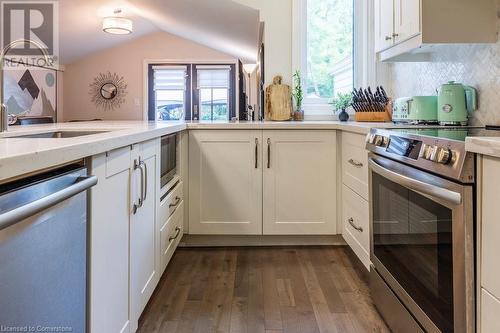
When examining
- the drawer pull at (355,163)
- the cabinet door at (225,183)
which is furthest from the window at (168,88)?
the drawer pull at (355,163)

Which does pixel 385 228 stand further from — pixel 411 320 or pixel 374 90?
pixel 374 90

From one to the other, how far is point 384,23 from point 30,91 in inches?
253

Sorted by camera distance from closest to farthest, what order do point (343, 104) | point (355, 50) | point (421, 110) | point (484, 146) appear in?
point (484, 146) < point (421, 110) < point (343, 104) < point (355, 50)

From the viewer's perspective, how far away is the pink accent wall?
780 cm

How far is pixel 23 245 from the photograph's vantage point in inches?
28.1

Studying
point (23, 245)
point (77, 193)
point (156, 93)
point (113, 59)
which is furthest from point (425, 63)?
point (113, 59)

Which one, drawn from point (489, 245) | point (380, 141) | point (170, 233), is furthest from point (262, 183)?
point (489, 245)

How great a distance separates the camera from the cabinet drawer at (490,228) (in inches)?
34.9

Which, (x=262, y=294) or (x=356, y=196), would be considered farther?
(x=356, y=196)

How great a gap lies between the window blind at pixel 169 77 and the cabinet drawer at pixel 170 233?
5681mm

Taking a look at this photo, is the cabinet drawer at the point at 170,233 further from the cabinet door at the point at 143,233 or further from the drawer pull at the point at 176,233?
the cabinet door at the point at 143,233

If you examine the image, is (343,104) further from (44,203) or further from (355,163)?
(44,203)

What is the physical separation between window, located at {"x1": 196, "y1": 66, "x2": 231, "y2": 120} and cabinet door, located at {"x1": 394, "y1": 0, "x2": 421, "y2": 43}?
19.3ft

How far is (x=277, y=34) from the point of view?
3.15 m
